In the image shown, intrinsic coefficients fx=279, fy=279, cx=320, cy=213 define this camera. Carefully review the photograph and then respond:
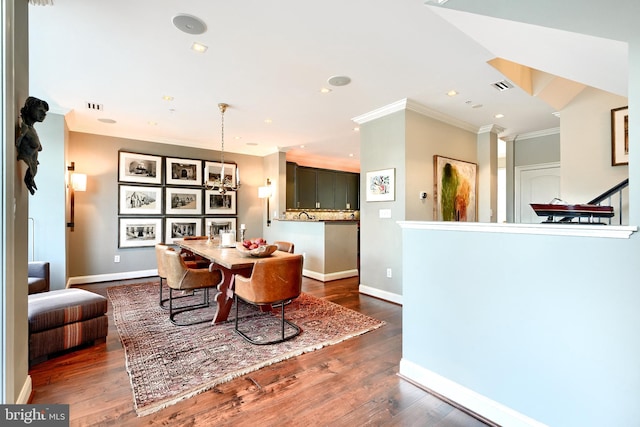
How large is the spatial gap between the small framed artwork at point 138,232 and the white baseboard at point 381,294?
4.04m

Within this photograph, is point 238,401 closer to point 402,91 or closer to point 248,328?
point 248,328

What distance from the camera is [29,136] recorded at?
1.60m

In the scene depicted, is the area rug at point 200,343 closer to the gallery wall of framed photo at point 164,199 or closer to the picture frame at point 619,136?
the gallery wall of framed photo at point 164,199

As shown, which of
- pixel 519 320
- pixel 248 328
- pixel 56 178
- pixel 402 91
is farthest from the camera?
pixel 56 178

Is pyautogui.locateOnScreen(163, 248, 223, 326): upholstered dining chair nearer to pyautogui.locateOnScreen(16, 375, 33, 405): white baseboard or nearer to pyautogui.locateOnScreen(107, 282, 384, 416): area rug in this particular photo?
pyautogui.locateOnScreen(107, 282, 384, 416): area rug

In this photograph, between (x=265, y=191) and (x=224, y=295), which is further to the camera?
(x=265, y=191)

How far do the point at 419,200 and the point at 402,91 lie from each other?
1.48 meters

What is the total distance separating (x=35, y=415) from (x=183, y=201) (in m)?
4.63

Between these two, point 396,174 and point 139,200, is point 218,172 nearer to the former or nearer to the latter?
point 139,200

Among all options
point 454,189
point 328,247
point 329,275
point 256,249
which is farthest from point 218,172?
point 454,189

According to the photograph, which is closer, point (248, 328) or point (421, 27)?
point (421, 27)

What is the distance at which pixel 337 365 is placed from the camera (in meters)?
2.24

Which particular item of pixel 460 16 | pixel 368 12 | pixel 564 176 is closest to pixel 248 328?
pixel 368 12

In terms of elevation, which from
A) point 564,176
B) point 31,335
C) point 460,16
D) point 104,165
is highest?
point 460,16
